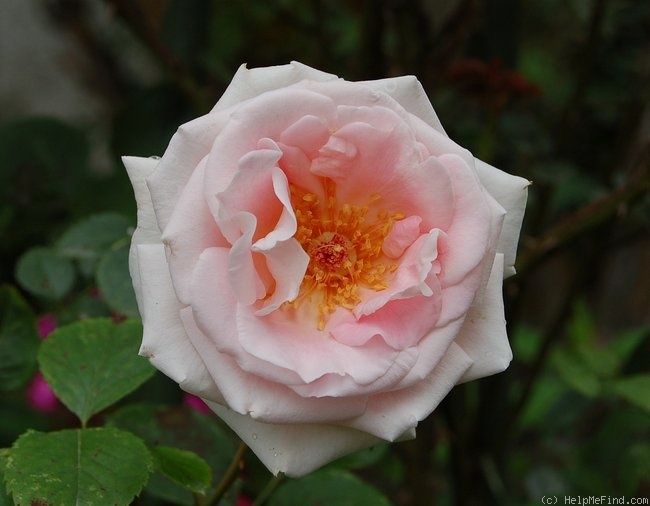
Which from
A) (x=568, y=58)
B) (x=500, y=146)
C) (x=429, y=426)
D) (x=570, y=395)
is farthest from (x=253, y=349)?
(x=568, y=58)

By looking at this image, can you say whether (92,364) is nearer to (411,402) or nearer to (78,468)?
(78,468)

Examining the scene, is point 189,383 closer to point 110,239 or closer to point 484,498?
point 110,239

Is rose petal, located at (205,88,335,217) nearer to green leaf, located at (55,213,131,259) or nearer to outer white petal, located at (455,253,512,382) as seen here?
outer white petal, located at (455,253,512,382)

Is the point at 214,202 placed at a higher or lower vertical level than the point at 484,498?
higher

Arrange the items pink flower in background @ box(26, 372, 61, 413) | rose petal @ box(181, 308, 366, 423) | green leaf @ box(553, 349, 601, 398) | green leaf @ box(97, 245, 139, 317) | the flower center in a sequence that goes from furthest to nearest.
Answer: pink flower in background @ box(26, 372, 61, 413)
green leaf @ box(553, 349, 601, 398)
green leaf @ box(97, 245, 139, 317)
the flower center
rose petal @ box(181, 308, 366, 423)

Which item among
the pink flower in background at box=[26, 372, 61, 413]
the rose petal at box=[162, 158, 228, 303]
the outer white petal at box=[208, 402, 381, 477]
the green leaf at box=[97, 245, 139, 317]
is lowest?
the pink flower in background at box=[26, 372, 61, 413]

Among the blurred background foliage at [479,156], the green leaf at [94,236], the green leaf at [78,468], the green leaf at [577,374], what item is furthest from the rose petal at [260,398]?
the green leaf at [577,374]

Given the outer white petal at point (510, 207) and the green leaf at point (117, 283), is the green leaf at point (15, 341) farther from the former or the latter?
the outer white petal at point (510, 207)

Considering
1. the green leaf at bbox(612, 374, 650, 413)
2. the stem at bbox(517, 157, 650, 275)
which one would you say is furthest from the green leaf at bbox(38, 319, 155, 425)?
the green leaf at bbox(612, 374, 650, 413)
